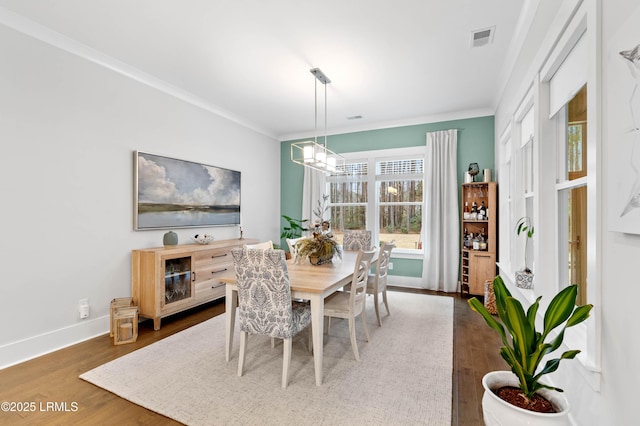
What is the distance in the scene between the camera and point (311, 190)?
601 centimetres

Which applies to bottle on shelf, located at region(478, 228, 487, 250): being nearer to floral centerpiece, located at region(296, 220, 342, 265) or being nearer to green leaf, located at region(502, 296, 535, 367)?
floral centerpiece, located at region(296, 220, 342, 265)

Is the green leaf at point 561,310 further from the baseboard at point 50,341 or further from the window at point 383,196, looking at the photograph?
the window at point 383,196

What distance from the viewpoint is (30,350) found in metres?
2.62

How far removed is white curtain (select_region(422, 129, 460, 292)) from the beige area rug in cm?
188

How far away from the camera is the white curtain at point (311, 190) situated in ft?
19.5

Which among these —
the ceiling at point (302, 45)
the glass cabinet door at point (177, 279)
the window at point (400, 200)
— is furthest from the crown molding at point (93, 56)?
the window at point (400, 200)

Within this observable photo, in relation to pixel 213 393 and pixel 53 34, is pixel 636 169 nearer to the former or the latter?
pixel 213 393

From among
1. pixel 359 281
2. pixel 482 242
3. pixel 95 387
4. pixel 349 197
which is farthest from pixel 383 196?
pixel 95 387

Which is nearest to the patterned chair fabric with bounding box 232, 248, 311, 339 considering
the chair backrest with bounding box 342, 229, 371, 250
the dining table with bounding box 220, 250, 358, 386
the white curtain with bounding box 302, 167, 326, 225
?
the dining table with bounding box 220, 250, 358, 386

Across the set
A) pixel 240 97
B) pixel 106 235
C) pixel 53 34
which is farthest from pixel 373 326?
pixel 53 34

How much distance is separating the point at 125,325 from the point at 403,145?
474 cm

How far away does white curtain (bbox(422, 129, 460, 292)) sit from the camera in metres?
4.84

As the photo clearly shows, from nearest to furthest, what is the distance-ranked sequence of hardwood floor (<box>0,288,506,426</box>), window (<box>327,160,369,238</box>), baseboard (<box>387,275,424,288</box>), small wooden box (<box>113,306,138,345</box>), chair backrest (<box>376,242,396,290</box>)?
hardwood floor (<box>0,288,506,426</box>)
small wooden box (<box>113,306,138,345</box>)
chair backrest (<box>376,242,396,290</box>)
baseboard (<box>387,275,424,288</box>)
window (<box>327,160,369,238</box>)

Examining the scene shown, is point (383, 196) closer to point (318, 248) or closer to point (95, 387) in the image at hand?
point (318, 248)
